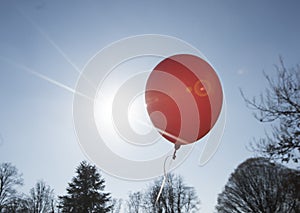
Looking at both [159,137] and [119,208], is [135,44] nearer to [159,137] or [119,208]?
[159,137]

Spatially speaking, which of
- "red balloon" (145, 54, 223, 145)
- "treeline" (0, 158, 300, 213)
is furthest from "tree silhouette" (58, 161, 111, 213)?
"red balloon" (145, 54, 223, 145)

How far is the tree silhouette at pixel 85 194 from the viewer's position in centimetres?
2670

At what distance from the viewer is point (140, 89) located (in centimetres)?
297

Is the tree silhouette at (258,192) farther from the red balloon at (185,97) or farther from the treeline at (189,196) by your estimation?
the red balloon at (185,97)

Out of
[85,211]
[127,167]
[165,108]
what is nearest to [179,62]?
[165,108]

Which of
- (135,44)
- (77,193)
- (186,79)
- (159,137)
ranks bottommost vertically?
(159,137)

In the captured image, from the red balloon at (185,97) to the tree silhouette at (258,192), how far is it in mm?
20805

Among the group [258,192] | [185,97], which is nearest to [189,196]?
[258,192]

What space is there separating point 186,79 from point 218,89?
0.39 metres

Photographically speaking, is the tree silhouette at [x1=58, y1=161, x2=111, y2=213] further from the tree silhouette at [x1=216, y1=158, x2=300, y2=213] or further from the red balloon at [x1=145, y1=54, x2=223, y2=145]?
the red balloon at [x1=145, y1=54, x2=223, y2=145]

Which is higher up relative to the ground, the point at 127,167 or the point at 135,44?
the point at 135,44

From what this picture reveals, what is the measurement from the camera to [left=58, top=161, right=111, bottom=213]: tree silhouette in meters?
26.7

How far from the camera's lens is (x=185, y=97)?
2.50 meters

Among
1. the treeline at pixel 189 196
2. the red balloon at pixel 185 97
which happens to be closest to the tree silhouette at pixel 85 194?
the treeline at pixel 189 196
